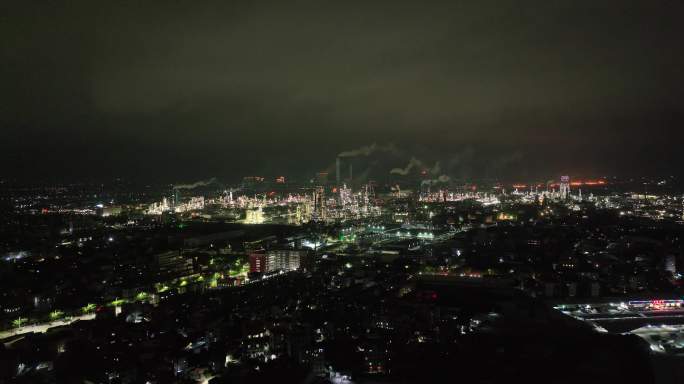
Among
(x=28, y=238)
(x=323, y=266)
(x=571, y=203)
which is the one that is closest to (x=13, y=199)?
(x=28, y=238)

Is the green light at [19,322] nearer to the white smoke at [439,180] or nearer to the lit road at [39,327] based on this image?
the lit road at [39,327]

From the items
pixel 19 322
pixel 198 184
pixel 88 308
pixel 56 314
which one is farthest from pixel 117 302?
pixel 198 184

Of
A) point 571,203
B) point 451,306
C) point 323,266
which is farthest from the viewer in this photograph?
point 571,203

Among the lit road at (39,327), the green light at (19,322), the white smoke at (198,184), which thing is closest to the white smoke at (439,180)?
the white smoke at (198,184)

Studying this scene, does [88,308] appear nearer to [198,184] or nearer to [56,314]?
[56,314]

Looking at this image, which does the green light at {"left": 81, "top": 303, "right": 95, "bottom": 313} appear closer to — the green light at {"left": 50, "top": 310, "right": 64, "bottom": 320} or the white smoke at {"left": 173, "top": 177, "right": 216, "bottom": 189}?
the green light at {"left": 50, "top": 310, "right": 64, "bottom": 320}

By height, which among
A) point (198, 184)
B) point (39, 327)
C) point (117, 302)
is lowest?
point (39, 327)

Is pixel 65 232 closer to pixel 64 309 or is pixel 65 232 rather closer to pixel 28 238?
pixel 28 238

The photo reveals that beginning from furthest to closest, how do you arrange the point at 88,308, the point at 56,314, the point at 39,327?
the point at 88,308 < the point at 56,314 < the point at 39,327

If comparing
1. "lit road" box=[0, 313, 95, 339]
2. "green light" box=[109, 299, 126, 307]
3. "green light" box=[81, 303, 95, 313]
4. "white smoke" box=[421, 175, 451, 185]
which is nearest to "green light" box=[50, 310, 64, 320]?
"lit road" box=[0, 313, 95, 339]

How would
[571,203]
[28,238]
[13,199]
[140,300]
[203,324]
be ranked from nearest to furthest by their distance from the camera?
[203,324] < [140,300] < [28,238] < [13,199] < [571,203]

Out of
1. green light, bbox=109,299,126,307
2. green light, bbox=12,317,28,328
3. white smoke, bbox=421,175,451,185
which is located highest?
white smoke, bbox=421,175,451,185
